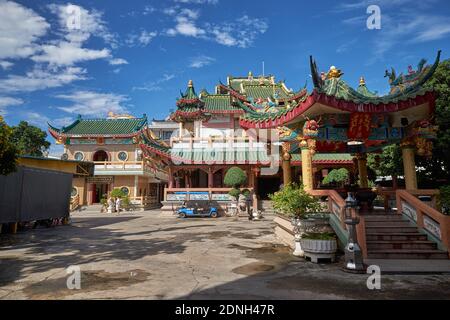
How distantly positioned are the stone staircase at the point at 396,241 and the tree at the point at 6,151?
10231mm

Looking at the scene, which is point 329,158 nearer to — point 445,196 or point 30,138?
point 445,196

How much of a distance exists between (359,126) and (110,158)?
32.2 metres

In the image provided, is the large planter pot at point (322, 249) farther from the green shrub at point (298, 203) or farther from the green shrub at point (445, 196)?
the green shrub at point (445, 196)

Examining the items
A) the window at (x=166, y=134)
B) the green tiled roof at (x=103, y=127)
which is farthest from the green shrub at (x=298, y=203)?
the window at (x=166, y=134)

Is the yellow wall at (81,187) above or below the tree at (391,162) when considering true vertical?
below

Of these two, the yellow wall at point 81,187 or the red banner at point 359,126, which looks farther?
the yellow wall at point 81,187

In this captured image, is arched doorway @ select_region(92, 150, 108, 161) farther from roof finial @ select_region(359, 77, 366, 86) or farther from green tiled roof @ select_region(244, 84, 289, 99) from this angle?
roof finial @ select_region(359, 77, 366, 86)

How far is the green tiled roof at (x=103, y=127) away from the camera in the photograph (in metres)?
35.6

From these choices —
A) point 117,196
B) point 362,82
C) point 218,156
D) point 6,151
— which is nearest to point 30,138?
point 117,196

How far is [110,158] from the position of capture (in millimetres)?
35438

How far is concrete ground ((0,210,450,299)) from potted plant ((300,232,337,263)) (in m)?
0.26

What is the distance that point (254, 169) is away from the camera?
23.9 meters

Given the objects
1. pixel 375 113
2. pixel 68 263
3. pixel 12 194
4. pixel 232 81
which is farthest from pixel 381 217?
pixel 232 81

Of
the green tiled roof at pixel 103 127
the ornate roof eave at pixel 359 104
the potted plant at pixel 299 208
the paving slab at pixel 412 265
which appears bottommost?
the paving slab at pixel 412 265
